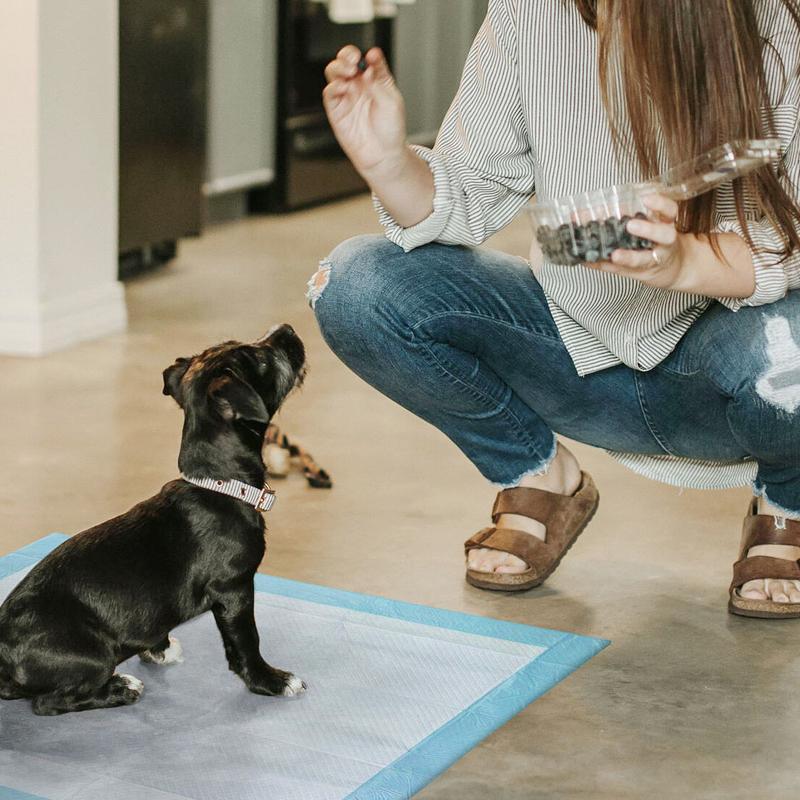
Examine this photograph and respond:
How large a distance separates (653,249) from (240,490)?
541 millimetres

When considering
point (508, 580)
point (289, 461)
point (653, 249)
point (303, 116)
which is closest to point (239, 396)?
point (653, 249)

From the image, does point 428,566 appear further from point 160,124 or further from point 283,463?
point 160,124

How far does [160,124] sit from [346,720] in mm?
2906

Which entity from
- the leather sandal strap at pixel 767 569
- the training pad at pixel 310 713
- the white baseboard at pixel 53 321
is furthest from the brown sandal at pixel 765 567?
the white baseboard at pixel 53 321

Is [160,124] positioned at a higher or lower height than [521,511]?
higher

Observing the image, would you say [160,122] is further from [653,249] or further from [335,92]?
[653,249]

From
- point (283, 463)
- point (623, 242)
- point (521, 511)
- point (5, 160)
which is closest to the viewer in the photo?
point (623, 242)

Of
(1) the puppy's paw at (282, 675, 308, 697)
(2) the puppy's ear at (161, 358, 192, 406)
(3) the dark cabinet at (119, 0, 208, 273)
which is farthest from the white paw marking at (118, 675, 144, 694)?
(3) the dark cabinet at (119, 0, 208, 273)

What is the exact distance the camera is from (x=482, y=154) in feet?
6.59

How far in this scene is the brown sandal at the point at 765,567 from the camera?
6.58ft

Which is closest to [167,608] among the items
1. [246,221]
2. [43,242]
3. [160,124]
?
[43,242]

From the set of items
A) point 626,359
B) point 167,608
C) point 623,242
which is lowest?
point 167,608

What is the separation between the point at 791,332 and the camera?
1834 mm

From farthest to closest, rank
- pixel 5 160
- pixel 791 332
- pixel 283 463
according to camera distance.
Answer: pixel 5 160, pixel 283 463, pixel 791 332
